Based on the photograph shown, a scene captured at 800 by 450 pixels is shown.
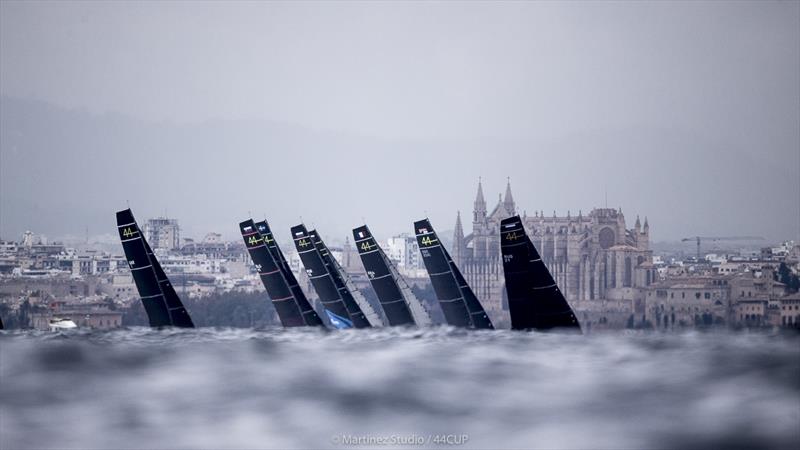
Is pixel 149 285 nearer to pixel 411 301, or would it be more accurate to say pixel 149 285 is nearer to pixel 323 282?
pixel 323 282

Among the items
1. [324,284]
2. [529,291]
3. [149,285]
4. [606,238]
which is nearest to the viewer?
[529,291]

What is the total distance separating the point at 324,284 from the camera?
31.8 metres

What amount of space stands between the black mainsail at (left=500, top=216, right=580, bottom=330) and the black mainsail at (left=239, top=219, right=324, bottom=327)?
373 inches

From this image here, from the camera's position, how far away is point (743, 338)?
15.1 meters

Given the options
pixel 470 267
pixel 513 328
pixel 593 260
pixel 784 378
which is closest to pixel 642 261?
pixel 593 260

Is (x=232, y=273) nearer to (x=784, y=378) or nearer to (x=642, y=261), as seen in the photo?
(x=642, y=261)

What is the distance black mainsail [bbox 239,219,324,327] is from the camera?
29828 millimetres

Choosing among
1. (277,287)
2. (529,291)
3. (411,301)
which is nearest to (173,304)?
(277,287)

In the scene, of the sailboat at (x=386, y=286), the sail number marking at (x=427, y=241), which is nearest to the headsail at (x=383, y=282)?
the sailboat at (x=386, y=286)

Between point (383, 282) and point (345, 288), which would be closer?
point (383, 282)

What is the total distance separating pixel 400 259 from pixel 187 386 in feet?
351

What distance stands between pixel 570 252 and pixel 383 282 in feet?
276

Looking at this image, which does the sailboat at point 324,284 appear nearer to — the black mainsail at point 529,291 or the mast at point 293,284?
the mast at point 293,284

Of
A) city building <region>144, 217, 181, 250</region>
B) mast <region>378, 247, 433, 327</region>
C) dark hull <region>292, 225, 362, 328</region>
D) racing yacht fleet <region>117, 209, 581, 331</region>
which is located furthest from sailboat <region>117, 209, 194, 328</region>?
city building <region>144, 217, 181, 250</region>
